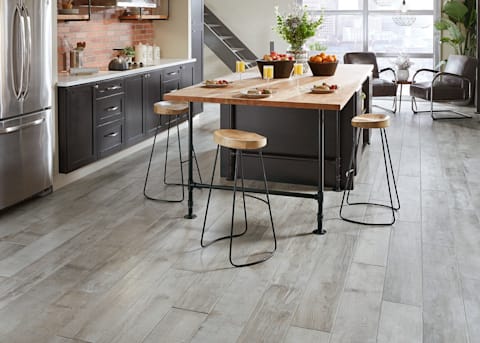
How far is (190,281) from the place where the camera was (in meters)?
3.22

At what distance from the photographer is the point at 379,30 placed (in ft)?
35.2

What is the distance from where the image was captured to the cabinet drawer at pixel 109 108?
5.43 metres

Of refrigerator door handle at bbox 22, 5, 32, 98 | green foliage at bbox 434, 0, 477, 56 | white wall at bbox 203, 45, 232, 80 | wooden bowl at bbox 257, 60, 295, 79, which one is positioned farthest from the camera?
white wall at bbox 203, 45, 232, 80

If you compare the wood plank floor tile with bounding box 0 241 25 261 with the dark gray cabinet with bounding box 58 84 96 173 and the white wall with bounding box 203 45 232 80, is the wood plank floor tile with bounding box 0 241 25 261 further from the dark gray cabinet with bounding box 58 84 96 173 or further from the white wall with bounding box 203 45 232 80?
the white wall with bounding box 203 45 232 80

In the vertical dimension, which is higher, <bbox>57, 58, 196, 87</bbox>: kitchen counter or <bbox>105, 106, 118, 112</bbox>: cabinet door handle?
<bbox>57, 58, 196, 87</bbox>: kitchen counter

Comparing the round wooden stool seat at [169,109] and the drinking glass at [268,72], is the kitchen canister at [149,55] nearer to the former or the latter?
the round wooden stool seat at [169,109]

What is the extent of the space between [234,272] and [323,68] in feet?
8.34

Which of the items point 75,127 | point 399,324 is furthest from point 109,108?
point 399,324

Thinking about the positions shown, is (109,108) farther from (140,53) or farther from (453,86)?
(453,86)

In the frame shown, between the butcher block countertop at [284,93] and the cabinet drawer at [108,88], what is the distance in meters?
1.11

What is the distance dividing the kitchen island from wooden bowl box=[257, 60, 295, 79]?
10 cm

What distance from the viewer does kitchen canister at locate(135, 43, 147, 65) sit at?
6883 mm

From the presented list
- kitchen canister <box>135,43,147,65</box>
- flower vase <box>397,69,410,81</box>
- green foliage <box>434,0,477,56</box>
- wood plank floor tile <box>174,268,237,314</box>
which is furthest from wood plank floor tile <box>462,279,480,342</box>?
green foliage <box>434,0,477,56</box>

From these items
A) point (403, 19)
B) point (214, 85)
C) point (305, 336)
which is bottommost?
point (305, 336)
